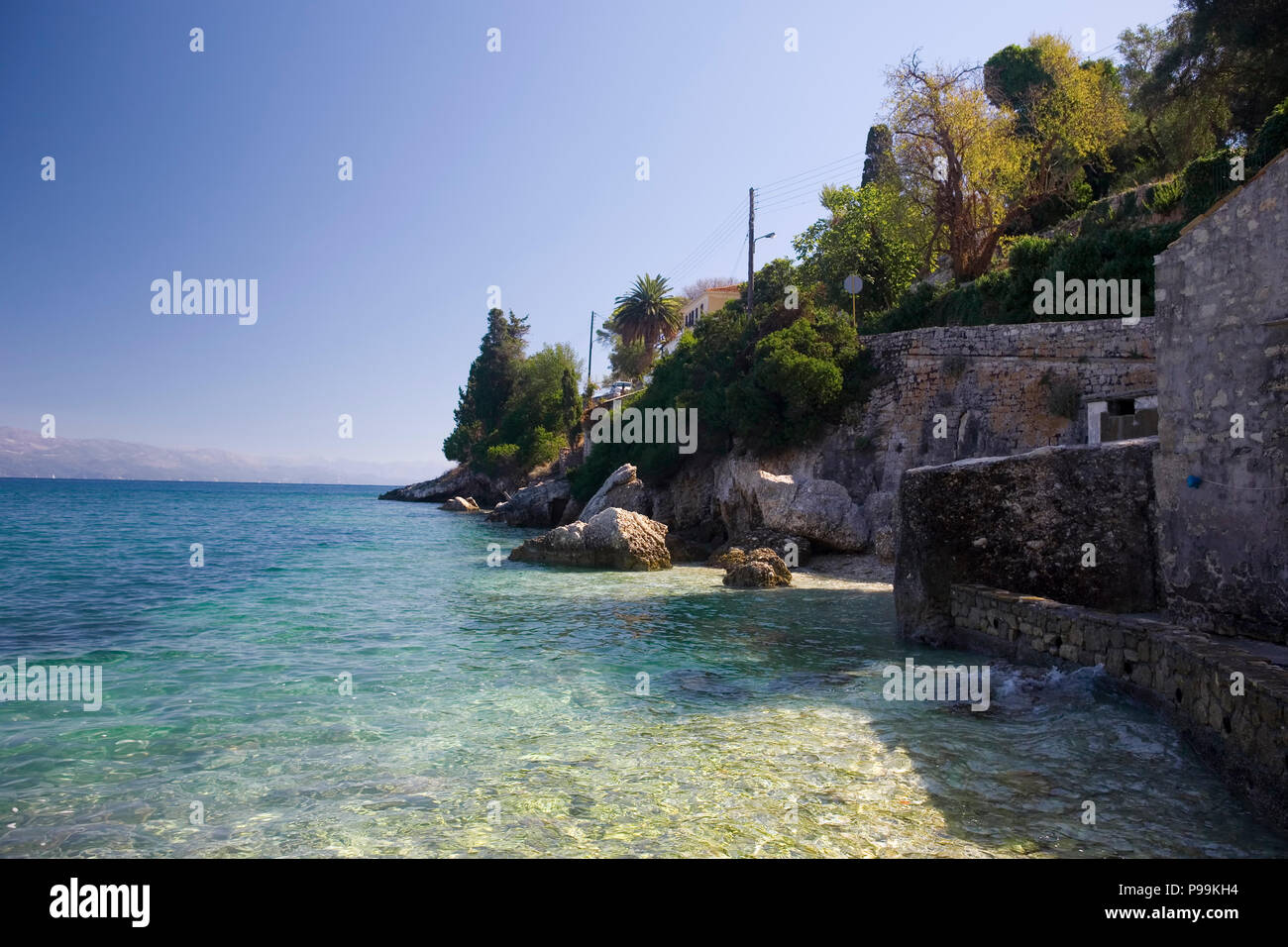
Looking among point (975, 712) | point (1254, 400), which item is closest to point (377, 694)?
point (975, 712)

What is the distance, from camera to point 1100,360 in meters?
18.9

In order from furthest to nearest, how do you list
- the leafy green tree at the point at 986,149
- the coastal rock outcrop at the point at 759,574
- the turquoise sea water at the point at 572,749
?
1. the leafy green tree at the point at 986,149
2. the coastal rock outcrop at the point at 759,574
3. the turquoise sea water at the point at 572,749

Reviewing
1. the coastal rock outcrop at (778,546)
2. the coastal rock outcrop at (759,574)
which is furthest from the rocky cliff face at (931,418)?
the coastal rock outcrop at (759,574)

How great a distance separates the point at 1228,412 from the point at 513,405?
5779 centimetres

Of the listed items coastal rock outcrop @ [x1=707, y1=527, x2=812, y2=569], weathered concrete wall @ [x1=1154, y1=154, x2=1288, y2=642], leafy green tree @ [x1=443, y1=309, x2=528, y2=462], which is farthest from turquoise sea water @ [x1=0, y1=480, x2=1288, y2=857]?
→ leafy green tree @ [x1=443, y1=309, x2=528, y2=462]

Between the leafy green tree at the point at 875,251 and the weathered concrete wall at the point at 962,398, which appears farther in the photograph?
the leafy green tree at the point at 875,251

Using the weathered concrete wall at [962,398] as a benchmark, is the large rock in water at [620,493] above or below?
below

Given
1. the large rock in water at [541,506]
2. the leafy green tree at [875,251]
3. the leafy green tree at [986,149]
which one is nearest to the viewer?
the leafy green tree at [986,149]

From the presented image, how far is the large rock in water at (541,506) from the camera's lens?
124ft

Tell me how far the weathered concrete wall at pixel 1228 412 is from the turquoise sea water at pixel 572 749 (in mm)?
1484

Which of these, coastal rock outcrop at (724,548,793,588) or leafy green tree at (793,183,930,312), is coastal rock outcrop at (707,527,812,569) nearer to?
coastal rock outcrop at (724,548,793,588)

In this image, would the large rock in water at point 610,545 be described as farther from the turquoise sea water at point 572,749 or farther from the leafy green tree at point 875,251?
the leafy green tree at point 875,251

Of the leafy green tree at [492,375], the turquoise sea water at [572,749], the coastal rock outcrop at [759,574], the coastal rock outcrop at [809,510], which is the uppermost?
the leafy green tree at [492,375]
